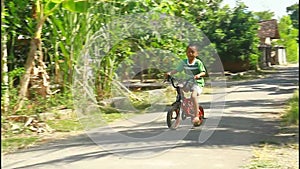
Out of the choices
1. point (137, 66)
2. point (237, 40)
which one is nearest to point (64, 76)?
point (137, 66)

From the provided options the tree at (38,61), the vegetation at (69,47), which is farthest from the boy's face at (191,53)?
the tree at (38,61)

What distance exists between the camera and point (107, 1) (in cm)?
541

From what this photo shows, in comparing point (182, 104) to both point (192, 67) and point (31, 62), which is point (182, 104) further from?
point (31, 62)

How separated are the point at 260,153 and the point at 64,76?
12.2 feet

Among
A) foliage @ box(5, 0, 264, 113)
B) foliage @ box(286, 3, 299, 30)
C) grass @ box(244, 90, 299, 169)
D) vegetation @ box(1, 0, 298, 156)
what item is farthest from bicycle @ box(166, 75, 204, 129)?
foliage @ box(286, 3, 299, 30)

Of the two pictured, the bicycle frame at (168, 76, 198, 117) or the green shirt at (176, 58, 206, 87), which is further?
the bicycle frame at (168, 76, 198, 117)

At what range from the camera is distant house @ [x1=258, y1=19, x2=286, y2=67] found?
2.32 meters

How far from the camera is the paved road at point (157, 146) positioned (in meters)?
3.80

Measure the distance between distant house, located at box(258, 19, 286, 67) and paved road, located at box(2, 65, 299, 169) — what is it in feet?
0.49

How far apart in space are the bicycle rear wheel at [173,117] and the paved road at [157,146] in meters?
0.06

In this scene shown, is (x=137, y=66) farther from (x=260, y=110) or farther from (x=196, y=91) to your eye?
(x=260, y=110)

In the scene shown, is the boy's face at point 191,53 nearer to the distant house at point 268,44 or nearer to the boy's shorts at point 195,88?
the boy's shorts at point 195,88

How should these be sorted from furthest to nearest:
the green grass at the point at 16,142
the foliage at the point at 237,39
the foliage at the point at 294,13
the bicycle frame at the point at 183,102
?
1. the green grass at the point at 16,142
2. the foliage at the point at 237,39
3. the bicycle frame at the point at 183,102
4. the foliage at the point at 294,13

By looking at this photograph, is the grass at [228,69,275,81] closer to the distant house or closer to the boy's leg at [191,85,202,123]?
the distant house
